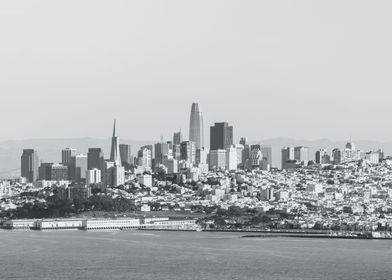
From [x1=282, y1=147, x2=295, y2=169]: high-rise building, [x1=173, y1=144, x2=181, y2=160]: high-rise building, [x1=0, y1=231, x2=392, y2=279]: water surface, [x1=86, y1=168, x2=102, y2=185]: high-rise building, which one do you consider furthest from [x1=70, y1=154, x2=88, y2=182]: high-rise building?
[x1=0, y1=231, x2=392, y2=279]: water surface

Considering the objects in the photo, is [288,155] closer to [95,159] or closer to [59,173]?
[95,159]

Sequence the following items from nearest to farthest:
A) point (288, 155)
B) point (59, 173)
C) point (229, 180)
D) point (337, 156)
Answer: point (229, 180)
point (337, 156)
point (59, 173)
point (288, 155)

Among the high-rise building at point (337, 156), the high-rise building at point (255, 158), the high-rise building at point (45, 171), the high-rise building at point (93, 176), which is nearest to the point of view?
the high-rise building at point (93, 176)

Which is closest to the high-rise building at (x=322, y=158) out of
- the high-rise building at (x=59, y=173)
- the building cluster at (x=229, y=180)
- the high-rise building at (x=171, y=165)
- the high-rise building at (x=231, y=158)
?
the building cluster at (x=229, y=180)

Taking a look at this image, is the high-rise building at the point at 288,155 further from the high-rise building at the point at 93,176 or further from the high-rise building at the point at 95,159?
the high-rise building at the point at 93,176

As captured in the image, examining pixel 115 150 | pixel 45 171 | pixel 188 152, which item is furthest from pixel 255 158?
pixel 45 171
